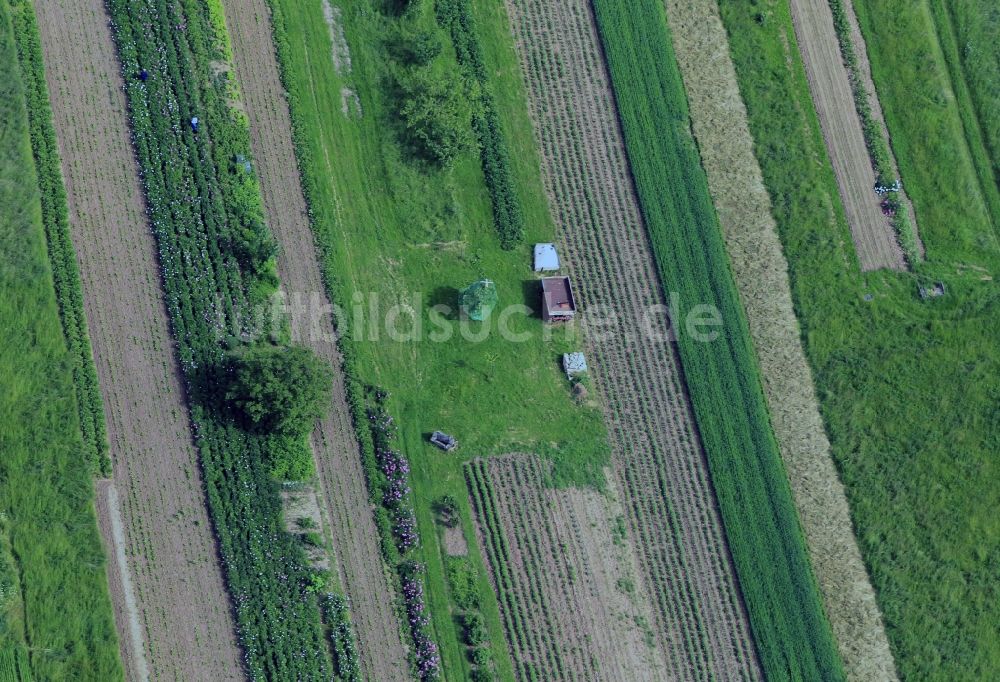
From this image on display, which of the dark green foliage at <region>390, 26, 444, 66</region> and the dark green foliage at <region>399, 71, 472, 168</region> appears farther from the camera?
the dark green foliage at <region>390, 26, 444, 66</region>

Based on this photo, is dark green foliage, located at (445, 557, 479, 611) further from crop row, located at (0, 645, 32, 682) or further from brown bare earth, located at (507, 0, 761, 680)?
crop row, located at (0, 645, 32, 682)

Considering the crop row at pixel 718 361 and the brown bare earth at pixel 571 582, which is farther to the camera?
the crop row at pixel 718 361

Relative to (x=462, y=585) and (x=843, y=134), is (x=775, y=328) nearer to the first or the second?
(x=843, y=134)

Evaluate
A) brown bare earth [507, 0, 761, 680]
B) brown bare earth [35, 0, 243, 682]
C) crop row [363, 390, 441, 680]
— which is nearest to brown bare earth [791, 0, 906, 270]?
brown bare earth [507, 0, 761, 680]

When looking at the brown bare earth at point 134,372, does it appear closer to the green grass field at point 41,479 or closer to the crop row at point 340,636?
the green grass field at point 41,479

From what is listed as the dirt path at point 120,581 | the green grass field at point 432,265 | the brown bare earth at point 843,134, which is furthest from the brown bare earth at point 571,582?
the brown bare earth at point 843,134

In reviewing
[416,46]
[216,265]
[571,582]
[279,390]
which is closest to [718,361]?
[571,582]

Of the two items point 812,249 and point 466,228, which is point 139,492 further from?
point 812,249

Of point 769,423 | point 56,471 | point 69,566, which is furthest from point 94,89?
point 769,423
